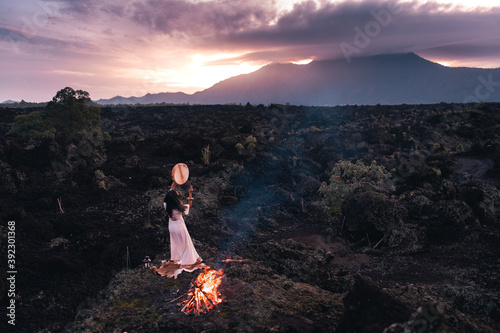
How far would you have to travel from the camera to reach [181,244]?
6980 mm

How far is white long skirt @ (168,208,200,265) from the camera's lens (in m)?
6.90

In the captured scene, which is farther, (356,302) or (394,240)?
(394,240)

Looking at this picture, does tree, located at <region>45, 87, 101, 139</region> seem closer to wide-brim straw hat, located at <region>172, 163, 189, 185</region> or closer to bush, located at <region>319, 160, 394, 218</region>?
bush, located at <region>319, 160, 394, 218</region>


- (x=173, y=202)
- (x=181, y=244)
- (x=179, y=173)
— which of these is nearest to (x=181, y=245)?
(x=181, y=244)

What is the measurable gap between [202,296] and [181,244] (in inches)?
48.0

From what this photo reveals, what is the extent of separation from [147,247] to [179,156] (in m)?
15.6

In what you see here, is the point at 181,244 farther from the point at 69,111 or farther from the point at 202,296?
the point at 69,111

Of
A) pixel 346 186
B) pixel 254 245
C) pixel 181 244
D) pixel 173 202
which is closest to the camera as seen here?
pixel 173 202

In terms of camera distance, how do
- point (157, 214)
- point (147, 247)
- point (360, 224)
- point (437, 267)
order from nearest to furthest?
point (437, 267) < point (147, 247) < point (360, 224) < point (157, 214)

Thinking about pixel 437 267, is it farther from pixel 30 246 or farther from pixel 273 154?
pixel 273 154

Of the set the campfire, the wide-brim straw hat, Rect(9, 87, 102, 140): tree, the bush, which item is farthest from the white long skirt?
Rect(9, 87, 102, 140): tree

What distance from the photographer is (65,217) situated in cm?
1266

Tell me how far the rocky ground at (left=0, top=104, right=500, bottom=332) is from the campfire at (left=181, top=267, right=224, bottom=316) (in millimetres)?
227

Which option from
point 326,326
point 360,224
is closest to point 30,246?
→ point 326,326
